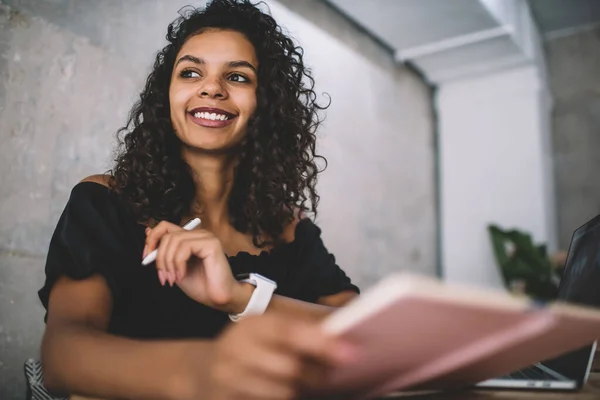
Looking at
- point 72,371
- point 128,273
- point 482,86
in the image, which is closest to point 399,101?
point 482,86

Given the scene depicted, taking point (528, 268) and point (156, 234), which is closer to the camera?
point (156, 234)

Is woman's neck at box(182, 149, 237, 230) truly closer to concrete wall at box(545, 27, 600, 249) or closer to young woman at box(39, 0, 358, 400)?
young woman at box(39, 0, 358, 400)

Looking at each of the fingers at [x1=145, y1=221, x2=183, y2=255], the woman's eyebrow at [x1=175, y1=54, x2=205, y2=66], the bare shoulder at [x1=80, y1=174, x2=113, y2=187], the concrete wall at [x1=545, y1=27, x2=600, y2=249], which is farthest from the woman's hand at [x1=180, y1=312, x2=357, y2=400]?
the concrete wall at [x1=545, y1=27, x2=600, y2=249]

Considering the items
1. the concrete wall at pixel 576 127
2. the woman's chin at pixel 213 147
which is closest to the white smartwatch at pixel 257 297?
the woman's chin at pixel 213 147

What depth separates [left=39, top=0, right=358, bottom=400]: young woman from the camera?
0.46 meters

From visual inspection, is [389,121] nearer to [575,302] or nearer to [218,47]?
[218,47]

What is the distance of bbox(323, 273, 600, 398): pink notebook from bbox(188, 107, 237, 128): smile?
984 mm

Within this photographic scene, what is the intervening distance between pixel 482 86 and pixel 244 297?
3922 mm

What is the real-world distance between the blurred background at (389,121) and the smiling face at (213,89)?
573mm

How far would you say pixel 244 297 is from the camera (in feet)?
3.21

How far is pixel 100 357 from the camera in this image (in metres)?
0.66

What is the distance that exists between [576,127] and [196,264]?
4.21 metres

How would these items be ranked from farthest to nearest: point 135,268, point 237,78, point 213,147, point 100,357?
1. point 237,78
2. point 213,147
3. point 135,268
4. point 100,357

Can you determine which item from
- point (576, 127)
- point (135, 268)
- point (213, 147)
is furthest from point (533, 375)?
point (576, 127)
